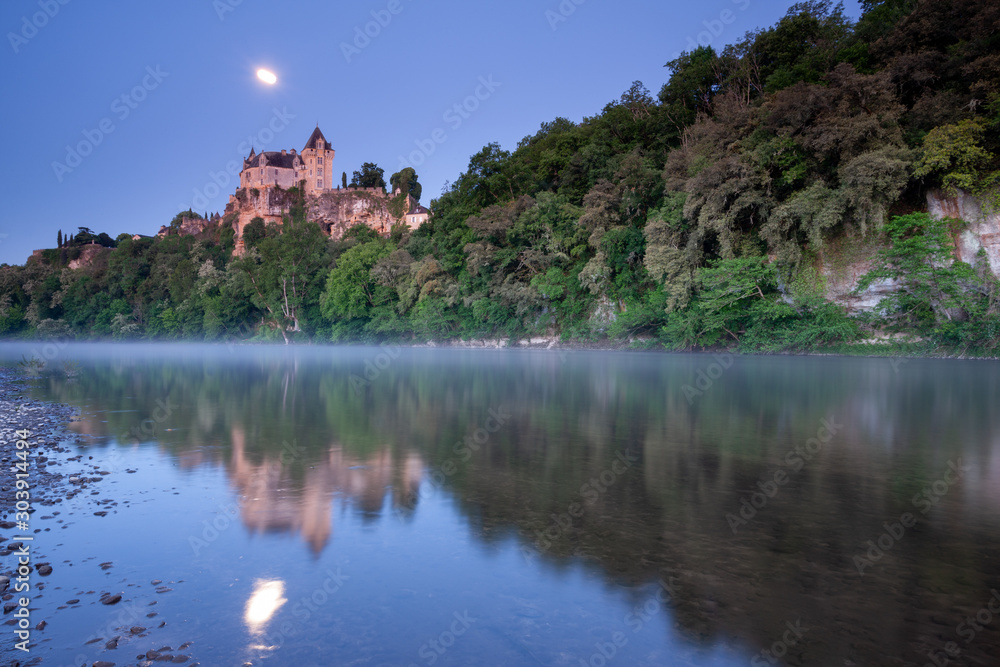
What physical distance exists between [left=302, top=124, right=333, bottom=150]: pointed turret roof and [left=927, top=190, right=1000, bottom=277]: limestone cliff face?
93.6 meters

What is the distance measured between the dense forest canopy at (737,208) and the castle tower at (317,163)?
4653 centimetres

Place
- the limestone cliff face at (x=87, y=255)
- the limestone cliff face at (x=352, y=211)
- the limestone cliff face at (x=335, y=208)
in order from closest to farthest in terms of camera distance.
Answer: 1. the limestone cliff face at (x=335, y=208)
2. the limestone cliff face at (x=352, y=211)
3. the limestone cliff face at (x=87, y=255)

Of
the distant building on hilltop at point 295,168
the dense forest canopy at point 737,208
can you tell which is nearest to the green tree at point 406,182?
the distant building on hilltop at point 295,168

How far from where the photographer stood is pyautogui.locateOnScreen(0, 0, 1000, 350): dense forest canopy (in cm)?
2567

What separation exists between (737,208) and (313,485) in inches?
1098

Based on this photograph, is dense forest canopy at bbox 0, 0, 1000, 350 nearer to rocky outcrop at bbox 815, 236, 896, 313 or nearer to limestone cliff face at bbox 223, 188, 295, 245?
rocky outcrop at bbox 815, 236, 896, 313

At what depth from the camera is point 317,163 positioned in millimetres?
99750

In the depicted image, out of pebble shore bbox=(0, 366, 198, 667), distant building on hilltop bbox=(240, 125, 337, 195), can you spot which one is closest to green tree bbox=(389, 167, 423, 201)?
distant building on hilltop bbox=(240, 125, 337, 195)

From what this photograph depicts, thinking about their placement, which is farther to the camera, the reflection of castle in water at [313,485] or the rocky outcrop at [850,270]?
the rocky outcrop at [850,270]

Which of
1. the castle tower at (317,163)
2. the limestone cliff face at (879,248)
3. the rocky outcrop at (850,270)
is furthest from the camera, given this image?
the castle tower at (317,163)

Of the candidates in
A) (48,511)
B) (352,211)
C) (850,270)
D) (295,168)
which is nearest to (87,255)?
(295,168)

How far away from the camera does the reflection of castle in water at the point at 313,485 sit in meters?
4.96

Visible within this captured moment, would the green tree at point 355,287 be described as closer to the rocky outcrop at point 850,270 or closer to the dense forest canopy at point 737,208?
the dense forest canopy at point 737,208

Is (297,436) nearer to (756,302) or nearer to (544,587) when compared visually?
(544,587)
